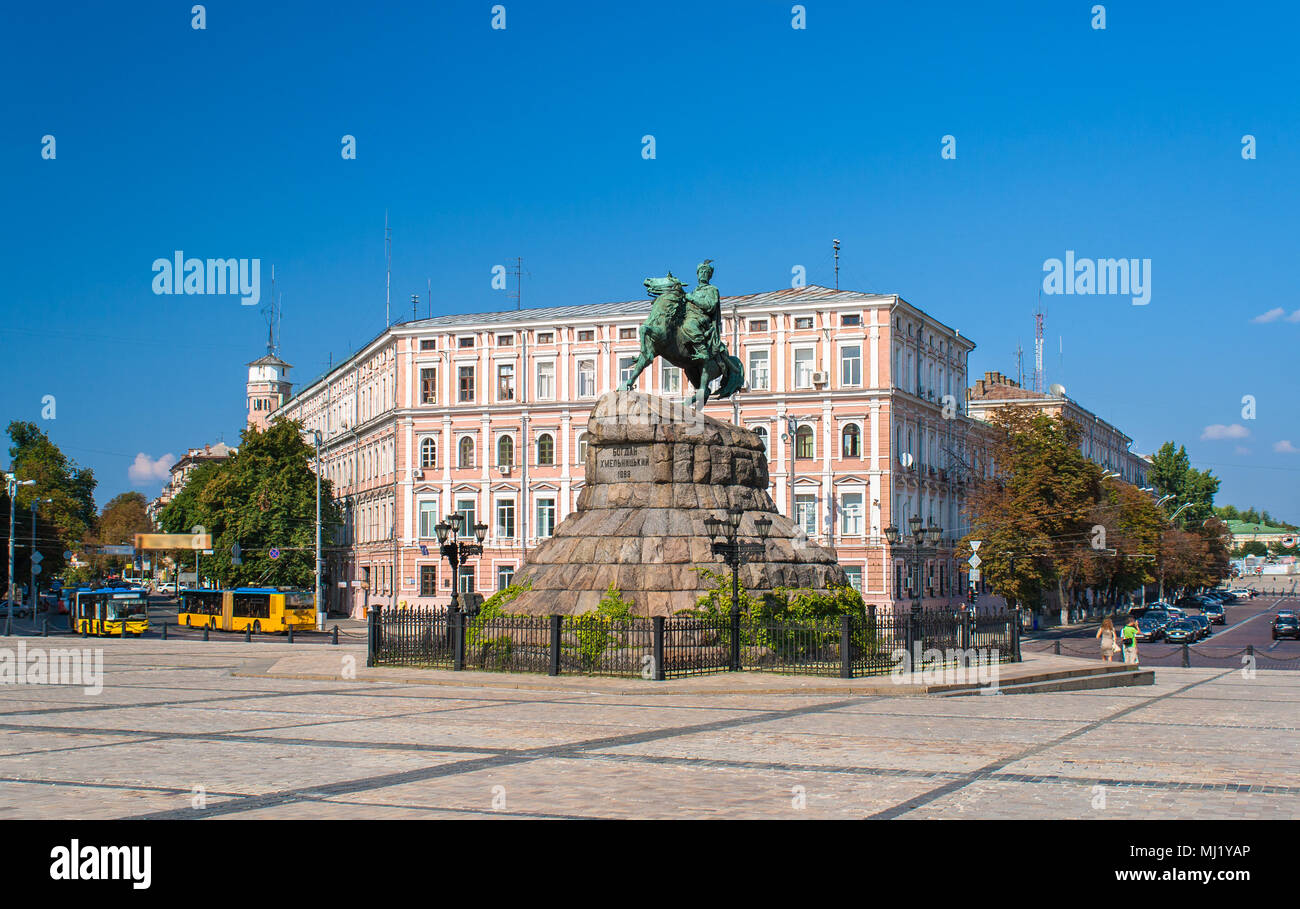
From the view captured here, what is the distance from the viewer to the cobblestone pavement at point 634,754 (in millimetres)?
9836

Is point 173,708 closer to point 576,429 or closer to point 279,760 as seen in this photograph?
point 279,760

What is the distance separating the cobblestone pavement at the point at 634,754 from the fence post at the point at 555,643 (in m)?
1.31

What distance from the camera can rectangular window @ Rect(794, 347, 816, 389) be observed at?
198 ft

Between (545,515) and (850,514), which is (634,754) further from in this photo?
(545,515)

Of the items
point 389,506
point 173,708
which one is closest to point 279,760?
point 173,708

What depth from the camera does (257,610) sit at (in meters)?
53.0

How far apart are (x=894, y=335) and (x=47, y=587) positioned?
84.6 metres

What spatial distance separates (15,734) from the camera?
1494 cm

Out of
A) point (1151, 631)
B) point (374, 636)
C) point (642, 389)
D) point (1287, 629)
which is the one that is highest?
point (642, 389)

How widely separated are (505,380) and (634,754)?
2084 inches

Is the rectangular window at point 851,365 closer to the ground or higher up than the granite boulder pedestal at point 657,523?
higher up

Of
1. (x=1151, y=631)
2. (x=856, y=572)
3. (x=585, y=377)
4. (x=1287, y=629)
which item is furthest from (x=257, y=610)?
(x=1287, y=629)

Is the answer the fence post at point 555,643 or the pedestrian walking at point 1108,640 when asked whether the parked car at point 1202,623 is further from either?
the fence post at point 555,643

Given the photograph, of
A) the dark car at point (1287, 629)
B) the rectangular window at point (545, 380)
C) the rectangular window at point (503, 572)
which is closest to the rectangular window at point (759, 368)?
the rectangular window at point (545, 380)
